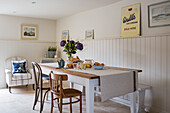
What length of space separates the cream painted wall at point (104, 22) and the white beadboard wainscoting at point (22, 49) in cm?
122

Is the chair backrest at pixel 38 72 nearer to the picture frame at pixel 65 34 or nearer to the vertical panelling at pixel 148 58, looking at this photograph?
the vertical panelling at pixel 148 58

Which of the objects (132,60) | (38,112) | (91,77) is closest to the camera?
(91,77)

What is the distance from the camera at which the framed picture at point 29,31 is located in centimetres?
576

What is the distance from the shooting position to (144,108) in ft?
10.6

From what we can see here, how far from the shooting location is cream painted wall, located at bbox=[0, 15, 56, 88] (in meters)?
5.41

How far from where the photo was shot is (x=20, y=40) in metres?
5.71

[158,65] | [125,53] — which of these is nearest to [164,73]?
[158,65]

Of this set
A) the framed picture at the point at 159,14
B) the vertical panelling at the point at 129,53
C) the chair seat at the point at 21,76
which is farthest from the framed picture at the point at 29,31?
the framed picture at the point at 159,14

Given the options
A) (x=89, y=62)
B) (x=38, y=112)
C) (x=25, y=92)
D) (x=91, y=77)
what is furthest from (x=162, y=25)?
(x=25, y=92)

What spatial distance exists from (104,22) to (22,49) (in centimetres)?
312

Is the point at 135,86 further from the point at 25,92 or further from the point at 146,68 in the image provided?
the point at 25,92

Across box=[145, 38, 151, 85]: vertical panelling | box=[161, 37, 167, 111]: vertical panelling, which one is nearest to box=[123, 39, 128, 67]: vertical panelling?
box=[145, 38, 151, 85]: vertical panelling

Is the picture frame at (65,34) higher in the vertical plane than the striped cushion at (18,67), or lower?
higher

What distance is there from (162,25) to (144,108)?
1617mm
